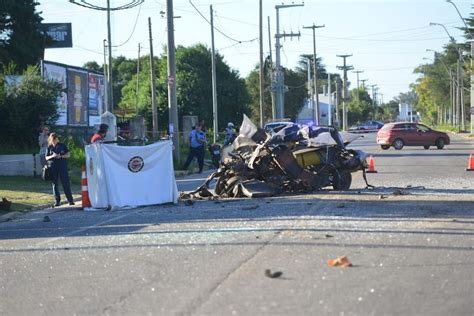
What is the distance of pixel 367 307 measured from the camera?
627 cm

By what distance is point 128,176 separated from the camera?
1518 cm

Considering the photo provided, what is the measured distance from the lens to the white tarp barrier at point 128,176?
1504 centimetres

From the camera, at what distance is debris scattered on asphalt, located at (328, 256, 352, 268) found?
7921 mm

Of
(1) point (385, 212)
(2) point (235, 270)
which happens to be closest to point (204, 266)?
(2) point (235, 270)

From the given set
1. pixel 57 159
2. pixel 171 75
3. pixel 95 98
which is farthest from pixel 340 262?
pixel 95 98

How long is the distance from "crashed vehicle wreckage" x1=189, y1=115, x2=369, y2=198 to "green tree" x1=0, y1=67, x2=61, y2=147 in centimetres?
1230

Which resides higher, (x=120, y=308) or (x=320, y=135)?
(x=320, y=135)

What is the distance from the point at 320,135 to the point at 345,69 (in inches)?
3838

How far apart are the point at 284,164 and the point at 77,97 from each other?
24.5m

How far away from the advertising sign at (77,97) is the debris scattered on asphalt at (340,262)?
3013 cm

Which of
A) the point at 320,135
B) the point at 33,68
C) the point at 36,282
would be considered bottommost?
the point at 36,282

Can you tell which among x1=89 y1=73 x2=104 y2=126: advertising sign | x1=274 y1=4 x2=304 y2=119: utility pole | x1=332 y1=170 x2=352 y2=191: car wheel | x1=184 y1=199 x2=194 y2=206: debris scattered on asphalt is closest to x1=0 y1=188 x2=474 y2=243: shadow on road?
x1=184 y1=199 x2=194 y2=206: debris scattered on asphalt

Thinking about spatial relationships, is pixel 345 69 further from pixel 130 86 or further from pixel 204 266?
pixel 204 266

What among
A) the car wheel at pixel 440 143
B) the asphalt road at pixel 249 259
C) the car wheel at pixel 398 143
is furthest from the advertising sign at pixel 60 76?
the car wheel at pixel 440 143
